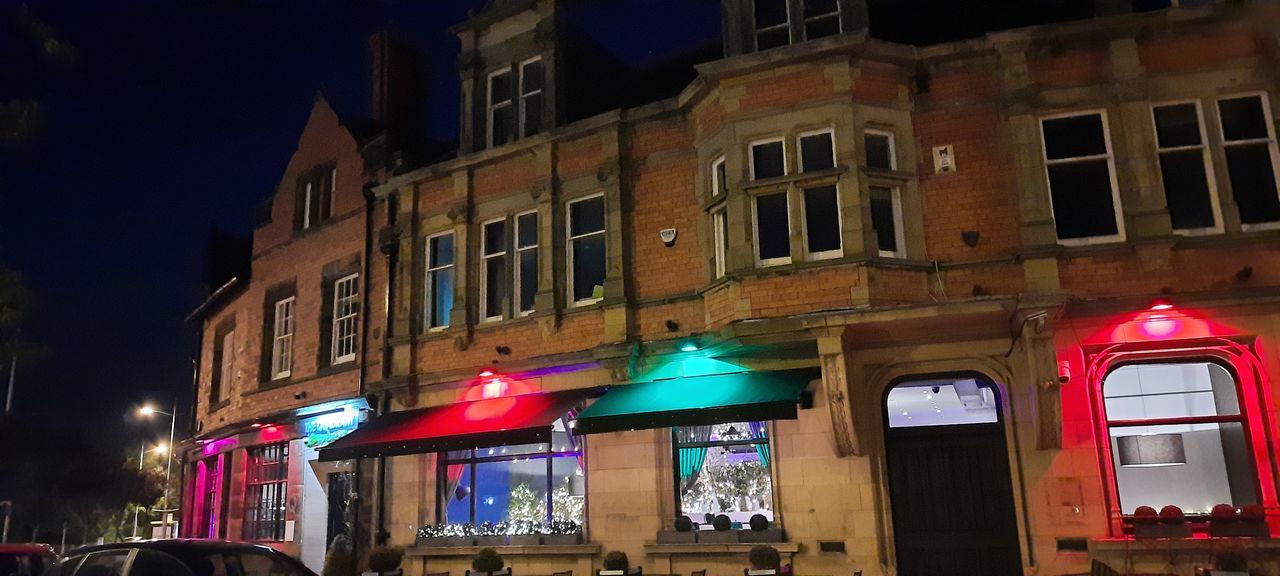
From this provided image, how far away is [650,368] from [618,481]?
182 centimetres

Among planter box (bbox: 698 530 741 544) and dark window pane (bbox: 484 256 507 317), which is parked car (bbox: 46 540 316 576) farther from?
dark window pane (bbox: 484 256 507 317)

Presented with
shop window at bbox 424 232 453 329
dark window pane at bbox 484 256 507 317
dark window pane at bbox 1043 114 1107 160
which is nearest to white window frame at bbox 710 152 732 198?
dark window pane at bbox 484 256 507 317

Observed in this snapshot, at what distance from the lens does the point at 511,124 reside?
51.9 feet

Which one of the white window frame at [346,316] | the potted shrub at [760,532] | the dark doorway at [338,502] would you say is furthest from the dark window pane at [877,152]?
the dark doorway at [338,502]

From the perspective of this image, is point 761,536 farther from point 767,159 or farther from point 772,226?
point 767,159

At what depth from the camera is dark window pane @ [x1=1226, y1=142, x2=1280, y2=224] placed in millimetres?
11164

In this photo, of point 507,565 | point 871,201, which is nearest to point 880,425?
point 871,201

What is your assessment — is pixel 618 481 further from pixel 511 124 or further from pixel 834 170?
pixel 511 124

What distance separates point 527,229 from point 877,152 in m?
6.26

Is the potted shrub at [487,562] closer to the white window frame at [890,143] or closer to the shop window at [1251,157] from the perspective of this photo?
the white window frame at [890,143]

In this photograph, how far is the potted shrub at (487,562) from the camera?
41.8 ft

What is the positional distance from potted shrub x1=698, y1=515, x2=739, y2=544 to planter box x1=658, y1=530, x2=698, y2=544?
0.11 meters

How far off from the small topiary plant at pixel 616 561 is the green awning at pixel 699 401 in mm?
1923

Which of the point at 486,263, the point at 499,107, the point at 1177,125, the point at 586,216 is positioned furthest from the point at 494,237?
the point at 1177,125
